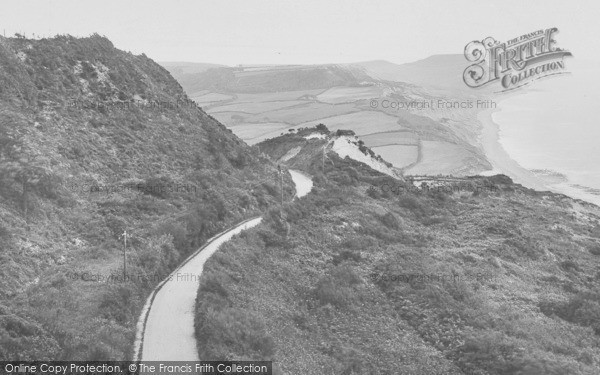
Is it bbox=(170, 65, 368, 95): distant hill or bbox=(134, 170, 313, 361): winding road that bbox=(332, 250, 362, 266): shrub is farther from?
bbox=(170, 65, 368, 95): distant hill

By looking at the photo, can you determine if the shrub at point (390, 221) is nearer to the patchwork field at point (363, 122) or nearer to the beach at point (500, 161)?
the beach at point (500, 161)

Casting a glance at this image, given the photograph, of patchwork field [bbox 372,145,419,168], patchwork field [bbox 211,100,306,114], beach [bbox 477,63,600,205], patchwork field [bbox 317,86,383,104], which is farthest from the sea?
patchwork field [bbox 211,100,306,114]

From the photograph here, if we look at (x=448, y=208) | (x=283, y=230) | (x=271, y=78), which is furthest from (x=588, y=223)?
(x=271, y=78)

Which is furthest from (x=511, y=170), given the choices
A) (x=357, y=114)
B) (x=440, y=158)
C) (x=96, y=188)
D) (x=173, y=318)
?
(x=173, y=318)

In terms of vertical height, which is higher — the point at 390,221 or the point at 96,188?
the point at 96,188

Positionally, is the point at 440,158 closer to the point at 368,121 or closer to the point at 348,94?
the point at 368,121

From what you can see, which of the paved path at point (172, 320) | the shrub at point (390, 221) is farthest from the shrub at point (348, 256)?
the shrub at point (390, 221)
